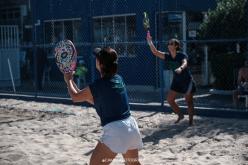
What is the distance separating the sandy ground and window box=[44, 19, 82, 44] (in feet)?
23.4

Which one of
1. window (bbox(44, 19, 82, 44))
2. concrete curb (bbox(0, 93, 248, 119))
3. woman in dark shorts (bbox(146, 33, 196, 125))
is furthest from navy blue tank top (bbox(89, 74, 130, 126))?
window (bbox(44, 19, 82, 44))

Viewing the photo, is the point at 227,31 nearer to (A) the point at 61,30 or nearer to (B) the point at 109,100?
(A) the point at 61,30

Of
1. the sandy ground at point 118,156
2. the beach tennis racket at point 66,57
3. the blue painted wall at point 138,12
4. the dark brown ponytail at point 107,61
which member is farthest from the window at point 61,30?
the dark brown ponytail at point 107,61

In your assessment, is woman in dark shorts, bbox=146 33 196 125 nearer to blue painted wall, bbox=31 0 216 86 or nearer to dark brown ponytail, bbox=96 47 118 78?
dark brown ponytail, bbox=96 47 118 78

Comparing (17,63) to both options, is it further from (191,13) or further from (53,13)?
(191,13)

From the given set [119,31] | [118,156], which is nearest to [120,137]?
[118,156]

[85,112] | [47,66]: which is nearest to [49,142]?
[85,112]

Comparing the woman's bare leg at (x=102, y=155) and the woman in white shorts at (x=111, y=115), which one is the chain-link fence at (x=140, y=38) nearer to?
the woman in white shorts at (x=111, y=115)

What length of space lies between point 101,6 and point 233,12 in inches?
217

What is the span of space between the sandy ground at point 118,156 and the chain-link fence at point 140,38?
2261 mm

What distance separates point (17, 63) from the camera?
18469mm

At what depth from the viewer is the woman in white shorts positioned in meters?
4.42

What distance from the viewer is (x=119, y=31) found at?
16.8m

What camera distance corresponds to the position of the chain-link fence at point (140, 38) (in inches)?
515
